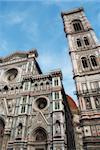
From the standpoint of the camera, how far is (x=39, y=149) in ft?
60.1

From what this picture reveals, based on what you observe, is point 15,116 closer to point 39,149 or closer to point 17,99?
point 17,99

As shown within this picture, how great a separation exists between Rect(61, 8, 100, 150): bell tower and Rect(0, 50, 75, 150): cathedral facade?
106 inches

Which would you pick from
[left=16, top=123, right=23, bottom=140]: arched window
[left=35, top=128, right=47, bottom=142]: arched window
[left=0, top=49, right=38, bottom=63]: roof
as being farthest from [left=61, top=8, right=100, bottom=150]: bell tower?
[left=16, top=123, right=23, bottom=140]: arched window

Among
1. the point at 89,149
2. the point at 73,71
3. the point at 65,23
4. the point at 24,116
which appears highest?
the point at 65,23

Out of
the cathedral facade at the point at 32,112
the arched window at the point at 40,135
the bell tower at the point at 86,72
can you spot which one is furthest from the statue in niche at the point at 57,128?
the bell tower at the point at 86,72

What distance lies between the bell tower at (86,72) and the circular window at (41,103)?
4.98 metres

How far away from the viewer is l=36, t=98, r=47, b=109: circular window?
2186cm

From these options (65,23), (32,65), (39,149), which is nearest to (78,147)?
(39,149)

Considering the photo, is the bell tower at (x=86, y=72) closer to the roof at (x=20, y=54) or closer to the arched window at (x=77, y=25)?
the arched window at (x=77, y=25)

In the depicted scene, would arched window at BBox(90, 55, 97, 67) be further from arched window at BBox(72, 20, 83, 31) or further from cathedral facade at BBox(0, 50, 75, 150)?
arched window at BBox(72, 20, 83, 31)

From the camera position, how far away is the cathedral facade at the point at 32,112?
60.1ft

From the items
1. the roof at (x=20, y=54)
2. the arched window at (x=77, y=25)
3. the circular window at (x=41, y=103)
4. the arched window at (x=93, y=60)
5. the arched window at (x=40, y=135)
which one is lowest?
the arched window at (x=40, y=135)

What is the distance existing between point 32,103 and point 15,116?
2.96 meters

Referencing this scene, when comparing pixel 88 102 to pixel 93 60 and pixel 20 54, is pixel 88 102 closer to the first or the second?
pixel 93 60
